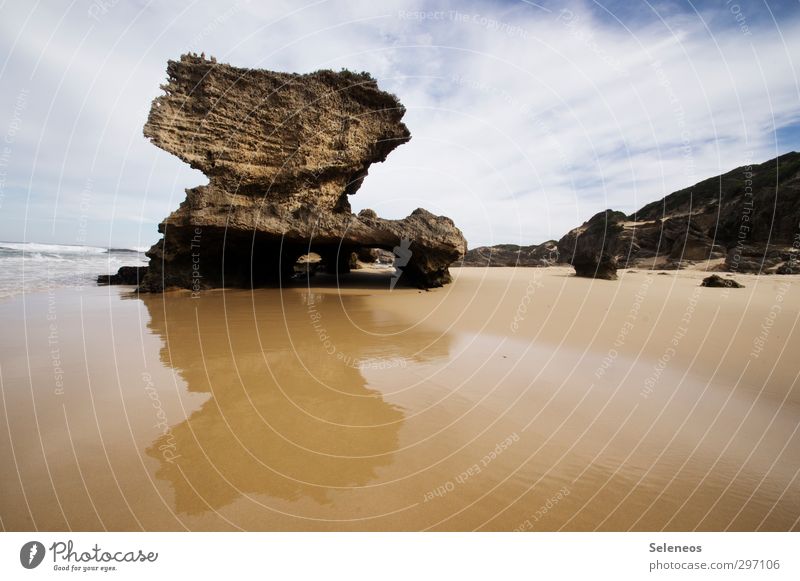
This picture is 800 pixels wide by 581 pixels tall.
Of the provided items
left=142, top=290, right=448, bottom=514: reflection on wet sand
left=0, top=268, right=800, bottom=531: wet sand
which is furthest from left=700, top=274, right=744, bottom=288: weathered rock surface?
left=142, top=290, right=448, bottom=514: reflection on wet sand

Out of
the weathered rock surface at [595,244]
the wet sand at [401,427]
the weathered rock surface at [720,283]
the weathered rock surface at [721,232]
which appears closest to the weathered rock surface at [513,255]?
the weathered rock surface at [595,244]

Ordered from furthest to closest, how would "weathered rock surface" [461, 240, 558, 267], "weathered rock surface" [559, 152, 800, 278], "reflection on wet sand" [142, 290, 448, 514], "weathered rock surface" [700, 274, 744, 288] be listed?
"weathered rock surface" [461, 240, 558, 267]
"weathered rock surface" [559, 152, 800, 278]
"weathered rock surface" [700, 274, 744, 288]
"reflection on wet sand" [142, 290, 448, 514]

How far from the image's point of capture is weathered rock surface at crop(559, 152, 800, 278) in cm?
1765

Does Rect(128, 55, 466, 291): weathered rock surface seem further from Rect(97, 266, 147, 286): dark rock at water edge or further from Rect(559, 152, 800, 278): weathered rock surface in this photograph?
Rect(559, 152, 800, 278): weathered rock surface

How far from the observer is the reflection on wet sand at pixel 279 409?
94.4 inches

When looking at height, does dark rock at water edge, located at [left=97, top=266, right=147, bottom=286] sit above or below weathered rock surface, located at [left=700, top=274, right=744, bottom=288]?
above

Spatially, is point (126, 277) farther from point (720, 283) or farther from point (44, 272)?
point (720, 283)

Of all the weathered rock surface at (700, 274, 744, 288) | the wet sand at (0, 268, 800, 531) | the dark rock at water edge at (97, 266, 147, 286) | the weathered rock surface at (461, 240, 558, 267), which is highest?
the weathered rock surface at (461, 240, 558, 267)

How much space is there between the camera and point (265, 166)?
1229 centimetres

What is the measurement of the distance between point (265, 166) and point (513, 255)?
1206 inches

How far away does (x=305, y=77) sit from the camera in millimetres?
12711

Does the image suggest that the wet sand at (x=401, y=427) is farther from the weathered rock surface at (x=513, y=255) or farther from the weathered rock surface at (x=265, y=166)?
the weathered rock surface at (x=513, y=255)

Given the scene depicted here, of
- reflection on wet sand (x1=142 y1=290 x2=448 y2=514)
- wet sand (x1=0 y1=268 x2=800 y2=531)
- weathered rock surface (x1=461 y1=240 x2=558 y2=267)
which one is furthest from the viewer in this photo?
weathered rock surface (x1=461 y1=240 x2=558 y2=267)

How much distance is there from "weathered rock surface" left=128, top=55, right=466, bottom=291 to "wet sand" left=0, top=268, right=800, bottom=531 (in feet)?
19.2
